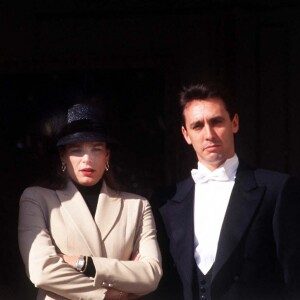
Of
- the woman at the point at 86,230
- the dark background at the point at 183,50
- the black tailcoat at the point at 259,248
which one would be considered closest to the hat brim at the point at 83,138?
the woman at the point at 86,230

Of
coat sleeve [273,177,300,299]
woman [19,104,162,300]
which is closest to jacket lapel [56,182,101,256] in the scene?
woman [19,104,162,300]

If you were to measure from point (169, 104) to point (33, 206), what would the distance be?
193 centimetres

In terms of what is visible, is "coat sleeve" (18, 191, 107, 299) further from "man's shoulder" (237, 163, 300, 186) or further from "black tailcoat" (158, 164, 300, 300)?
"man's shoulder" (237, 163, 300, 186)

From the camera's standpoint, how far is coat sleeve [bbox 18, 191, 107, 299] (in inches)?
171

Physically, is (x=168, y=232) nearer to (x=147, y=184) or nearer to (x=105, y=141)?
(x=105, y=141)

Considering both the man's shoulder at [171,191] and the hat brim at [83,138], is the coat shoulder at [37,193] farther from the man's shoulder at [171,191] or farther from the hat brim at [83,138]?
the man's shoulder at [171,191]

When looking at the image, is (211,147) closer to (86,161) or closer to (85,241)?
(86,161)

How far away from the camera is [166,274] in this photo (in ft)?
15.7

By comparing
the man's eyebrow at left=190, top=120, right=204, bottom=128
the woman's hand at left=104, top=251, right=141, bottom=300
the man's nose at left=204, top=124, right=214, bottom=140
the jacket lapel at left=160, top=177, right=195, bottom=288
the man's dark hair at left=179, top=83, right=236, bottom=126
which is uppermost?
the man's dark hair at left=179, top=83, right=236, bottom=126

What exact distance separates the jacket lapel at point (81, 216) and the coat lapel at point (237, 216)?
56 centimetres

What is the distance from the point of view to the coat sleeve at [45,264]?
4.35 m

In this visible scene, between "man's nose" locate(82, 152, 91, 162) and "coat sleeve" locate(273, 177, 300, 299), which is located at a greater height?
"man's nose" locate(82, 152, 91, 162)

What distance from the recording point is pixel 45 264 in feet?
14.3

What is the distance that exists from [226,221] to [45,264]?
34.0 inches
